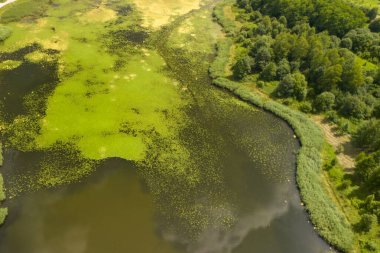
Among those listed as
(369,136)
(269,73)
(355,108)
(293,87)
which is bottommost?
(269,73)

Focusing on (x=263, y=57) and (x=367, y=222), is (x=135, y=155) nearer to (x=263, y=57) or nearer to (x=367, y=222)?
(x=367, y=222)

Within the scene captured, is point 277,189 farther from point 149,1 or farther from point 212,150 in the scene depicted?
point 149,1

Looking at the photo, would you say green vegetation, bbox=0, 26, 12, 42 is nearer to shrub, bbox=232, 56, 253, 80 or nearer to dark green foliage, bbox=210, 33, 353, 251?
dark green foliage, bbox=210, 33, 353, 251

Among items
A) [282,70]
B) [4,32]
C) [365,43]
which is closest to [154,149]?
[282,70]

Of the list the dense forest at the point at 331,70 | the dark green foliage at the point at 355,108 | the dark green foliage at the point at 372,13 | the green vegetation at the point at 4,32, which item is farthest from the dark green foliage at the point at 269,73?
the green vegetation at the point at 4,32

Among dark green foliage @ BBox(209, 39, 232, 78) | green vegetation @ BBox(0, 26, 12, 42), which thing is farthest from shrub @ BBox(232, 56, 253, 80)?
green vegetation @ BBox(0, 26, 12, 42)

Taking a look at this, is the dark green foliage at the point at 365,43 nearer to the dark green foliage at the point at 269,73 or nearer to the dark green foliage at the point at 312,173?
the dark green foliage at the point at 269,73
